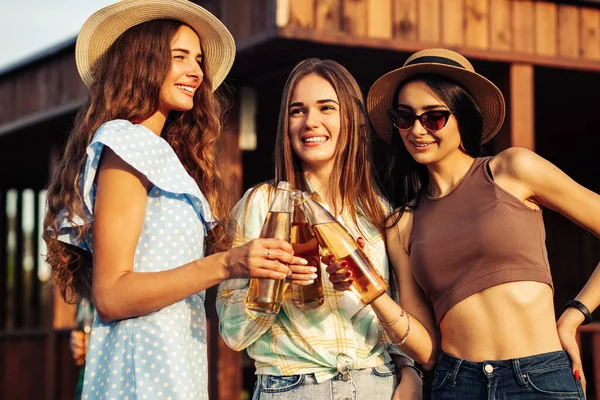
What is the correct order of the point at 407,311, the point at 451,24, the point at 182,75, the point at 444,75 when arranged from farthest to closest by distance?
the point at 451,24
the point at 444,75
the point at 407,311
the point at 182,75

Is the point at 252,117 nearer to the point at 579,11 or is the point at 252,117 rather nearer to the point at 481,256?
the point at 579,11

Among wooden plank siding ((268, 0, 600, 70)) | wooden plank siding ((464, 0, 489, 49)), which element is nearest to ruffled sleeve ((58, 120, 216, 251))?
wooden plank siding ((268, 0, 600, 70))

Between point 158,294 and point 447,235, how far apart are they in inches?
41.9

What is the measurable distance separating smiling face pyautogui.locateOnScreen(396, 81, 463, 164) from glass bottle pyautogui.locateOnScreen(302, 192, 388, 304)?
55cm

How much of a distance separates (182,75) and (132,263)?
0.69 meters

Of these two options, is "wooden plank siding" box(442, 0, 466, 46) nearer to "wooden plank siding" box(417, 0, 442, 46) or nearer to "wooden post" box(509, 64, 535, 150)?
"wooden plank siding" box(417, 0, 442, 46)

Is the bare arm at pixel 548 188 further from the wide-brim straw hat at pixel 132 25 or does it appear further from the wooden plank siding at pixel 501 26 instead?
the wooden plank siding at pixel 501 26

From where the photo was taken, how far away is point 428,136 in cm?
332

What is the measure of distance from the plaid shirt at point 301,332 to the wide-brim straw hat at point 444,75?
0.65 metres

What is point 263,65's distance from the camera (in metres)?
6.34

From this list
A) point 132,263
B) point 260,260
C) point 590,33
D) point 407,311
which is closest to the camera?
point 260,260

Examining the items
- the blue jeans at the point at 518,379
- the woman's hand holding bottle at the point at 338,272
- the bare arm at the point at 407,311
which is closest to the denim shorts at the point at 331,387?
the bare arm at the point at 407,311

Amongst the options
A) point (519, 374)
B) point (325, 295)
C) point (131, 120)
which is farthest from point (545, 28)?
point (131, 120)

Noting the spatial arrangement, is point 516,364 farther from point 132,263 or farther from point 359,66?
point 359,66
